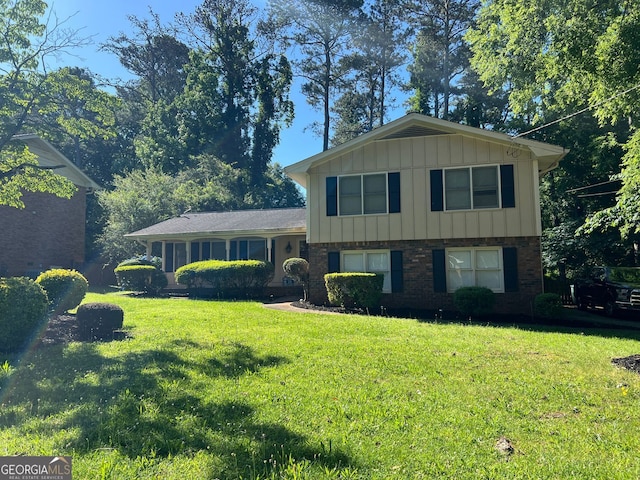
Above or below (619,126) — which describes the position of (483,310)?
below

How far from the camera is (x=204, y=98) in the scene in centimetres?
3844

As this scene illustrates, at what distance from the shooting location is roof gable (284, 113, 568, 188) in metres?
12.9

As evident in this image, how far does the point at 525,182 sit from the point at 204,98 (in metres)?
31.9

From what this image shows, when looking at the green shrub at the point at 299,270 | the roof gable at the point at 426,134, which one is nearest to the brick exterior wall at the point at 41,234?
the green shrub at the point at 299,270

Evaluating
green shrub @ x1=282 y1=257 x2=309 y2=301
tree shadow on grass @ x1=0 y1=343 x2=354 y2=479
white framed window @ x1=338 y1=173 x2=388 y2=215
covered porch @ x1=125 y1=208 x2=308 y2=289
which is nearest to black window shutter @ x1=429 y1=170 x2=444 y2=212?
white framed window @ x1=338 y1=173 x2=388 y2=215

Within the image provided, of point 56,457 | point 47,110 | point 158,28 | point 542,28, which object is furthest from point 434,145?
point 158,28

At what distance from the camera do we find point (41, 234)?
21.4m

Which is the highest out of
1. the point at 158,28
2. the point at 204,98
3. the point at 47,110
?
the point at 158,28

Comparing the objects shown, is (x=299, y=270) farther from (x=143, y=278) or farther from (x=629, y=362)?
(x=629, y=362)

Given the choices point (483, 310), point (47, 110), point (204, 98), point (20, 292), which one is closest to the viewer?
point (20, 292)

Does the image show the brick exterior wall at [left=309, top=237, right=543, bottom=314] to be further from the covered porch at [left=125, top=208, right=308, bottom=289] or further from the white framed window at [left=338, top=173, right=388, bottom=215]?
the covered porch at [left=125, top=208, right=308, bottom=289]

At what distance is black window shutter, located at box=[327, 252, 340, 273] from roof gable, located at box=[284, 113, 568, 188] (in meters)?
3.00

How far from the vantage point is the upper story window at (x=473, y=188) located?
44.2 ft

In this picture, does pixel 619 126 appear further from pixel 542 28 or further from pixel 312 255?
pixel 312 255
